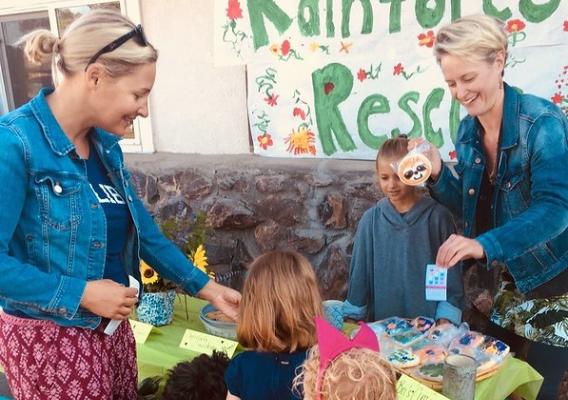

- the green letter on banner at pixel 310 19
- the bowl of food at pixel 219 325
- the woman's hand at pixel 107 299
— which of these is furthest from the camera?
the green letter on banner at pixel 310 19

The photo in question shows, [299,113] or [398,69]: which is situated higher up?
[398,69]

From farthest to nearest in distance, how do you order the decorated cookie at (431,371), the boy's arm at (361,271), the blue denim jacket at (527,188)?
1. the boy's arm at (361,271)
2. the blue denim jacket at (527,188)
3. the decorated cookie at (431,371)

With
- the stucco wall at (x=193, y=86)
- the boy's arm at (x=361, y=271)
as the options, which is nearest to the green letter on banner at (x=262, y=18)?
the stucco wall at (x=193, y=86)

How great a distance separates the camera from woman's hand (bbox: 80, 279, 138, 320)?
121 centimetres

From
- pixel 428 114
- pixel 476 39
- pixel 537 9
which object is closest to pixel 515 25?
pixel 537 9

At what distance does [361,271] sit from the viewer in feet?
6.95

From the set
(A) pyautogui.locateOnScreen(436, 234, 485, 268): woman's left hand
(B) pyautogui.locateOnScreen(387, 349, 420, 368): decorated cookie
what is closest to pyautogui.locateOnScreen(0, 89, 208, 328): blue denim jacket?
(B) pyautogui.locateOnScreen(387, 349, 420, 368): decorated cookie

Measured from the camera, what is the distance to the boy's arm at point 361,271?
210cm

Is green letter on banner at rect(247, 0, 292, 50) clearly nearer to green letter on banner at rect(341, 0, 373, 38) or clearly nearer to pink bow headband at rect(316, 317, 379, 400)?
green letter on banner at rect(341, 0, 373, 38)

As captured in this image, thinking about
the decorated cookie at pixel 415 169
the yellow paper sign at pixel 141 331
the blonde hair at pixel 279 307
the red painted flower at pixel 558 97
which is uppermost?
the red painted flower at pixel 558 97

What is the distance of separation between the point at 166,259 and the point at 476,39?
116cm

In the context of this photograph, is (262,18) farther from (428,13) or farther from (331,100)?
(428,13)

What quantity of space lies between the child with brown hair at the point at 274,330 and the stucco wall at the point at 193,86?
1798 millimetres

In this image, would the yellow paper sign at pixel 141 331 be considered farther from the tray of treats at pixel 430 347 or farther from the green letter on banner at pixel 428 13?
the green letter on banner at pixel 428 13
